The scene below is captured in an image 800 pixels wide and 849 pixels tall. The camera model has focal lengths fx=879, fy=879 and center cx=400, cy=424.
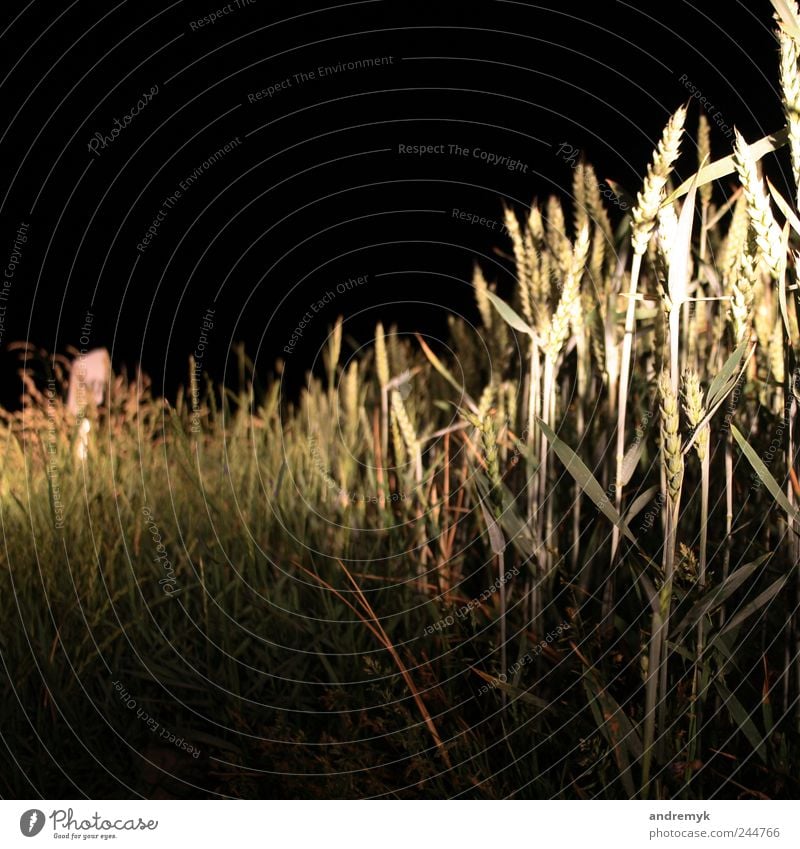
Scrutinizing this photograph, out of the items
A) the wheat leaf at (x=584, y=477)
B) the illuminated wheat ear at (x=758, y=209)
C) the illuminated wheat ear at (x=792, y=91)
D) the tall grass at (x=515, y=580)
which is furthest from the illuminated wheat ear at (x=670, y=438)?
the illuminated wheat ear at (x=792, y=91)

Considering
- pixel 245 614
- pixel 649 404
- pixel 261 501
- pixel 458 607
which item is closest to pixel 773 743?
pixel 458 607

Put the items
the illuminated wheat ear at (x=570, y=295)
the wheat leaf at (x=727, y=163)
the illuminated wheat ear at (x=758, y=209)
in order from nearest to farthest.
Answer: the illuminated wheat ear at (x=758, y=209)
the wheat leaf at (x=727, y=163)
the illuminated wheat ear at (x=570, y=295)

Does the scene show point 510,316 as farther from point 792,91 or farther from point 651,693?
point 651,693

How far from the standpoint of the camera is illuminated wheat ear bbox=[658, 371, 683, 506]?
1.23 m

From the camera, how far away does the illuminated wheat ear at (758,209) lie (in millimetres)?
1226

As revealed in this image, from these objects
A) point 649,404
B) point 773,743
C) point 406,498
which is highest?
point 649,404

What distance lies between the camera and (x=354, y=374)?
271cm

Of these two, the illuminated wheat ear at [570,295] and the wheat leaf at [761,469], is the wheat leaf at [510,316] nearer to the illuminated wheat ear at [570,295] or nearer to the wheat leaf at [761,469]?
the illuminated wheat ear at [570,295]

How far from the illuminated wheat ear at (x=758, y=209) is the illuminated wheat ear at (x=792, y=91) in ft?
0.20

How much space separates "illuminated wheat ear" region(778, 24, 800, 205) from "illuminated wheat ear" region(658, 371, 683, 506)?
365 millimetres

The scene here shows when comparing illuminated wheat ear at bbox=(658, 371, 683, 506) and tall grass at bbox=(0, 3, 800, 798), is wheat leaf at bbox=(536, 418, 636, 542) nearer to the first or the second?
tall grass at bbox=(0, 3, 800, 798)
